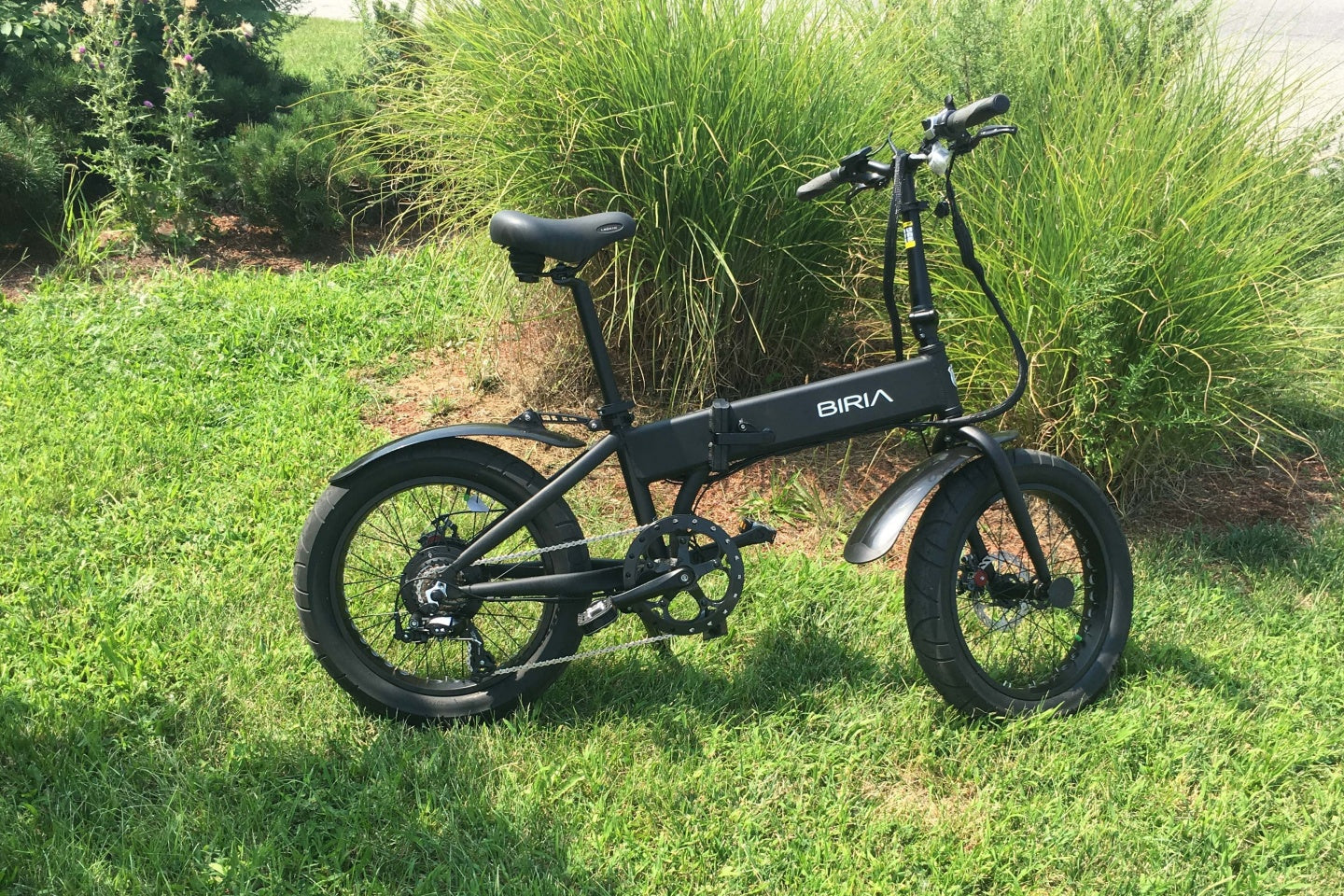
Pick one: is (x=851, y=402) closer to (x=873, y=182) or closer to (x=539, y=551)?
(x=873, y=182)

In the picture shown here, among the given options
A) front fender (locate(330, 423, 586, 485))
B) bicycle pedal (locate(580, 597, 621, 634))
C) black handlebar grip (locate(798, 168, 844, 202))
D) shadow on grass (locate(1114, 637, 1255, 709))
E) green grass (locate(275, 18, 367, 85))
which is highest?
green grass (locate(275, 18, 367, 85))

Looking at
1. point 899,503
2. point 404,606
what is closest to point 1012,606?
point 899,503

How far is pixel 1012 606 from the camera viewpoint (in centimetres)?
307

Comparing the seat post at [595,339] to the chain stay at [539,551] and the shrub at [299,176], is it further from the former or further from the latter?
the shrub at [299,176]

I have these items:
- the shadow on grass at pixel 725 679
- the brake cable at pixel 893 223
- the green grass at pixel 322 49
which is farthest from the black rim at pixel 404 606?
the green grass at pixel 322 49

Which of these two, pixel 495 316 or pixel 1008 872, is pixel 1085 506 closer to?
pixel 1008 872

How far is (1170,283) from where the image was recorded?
3590mm

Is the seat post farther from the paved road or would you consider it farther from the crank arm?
the paved road

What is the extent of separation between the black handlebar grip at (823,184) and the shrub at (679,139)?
68 cm

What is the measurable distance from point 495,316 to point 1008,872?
2827 millimetres

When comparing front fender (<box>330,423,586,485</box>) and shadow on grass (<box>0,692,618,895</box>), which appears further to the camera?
front fender (<box>330,423,586,485</box>)

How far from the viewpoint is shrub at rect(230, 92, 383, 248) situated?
20.1ft

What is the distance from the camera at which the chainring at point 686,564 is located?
2.85m

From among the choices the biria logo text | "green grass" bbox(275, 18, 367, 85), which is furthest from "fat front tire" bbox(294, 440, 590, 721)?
Result: "green grass" bbox(275, 18, 367, 85)
